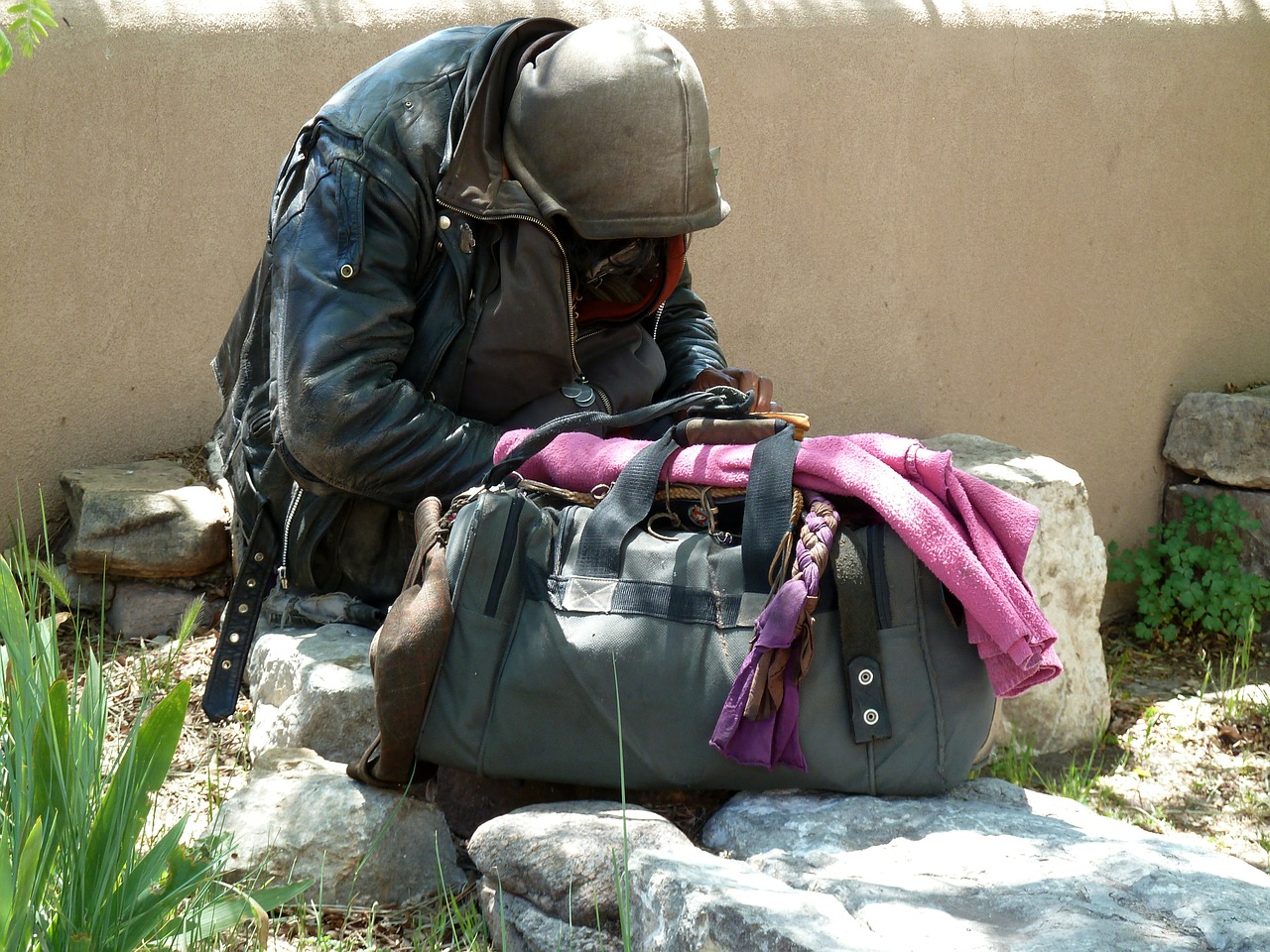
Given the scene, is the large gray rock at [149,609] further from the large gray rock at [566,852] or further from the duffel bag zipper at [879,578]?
the duffel bag zipper at [879,578]

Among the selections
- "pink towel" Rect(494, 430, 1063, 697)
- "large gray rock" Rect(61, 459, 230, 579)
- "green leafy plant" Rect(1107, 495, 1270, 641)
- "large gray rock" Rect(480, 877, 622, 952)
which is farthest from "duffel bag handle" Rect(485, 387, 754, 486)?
"green leafy plant" Rect(1107, 495, 1270, 641)

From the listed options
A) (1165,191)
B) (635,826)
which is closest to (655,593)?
(635,826)

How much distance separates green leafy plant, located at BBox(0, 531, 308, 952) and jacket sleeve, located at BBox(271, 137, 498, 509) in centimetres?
79

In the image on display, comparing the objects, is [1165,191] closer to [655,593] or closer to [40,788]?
[655,593]

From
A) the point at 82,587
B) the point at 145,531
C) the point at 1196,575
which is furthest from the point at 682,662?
the point at 1196,575

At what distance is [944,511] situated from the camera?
1877 mm

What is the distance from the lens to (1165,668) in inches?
178

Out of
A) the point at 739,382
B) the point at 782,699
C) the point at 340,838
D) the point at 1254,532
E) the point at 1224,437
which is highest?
the point at 739,382

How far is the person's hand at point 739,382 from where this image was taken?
8.63 ft

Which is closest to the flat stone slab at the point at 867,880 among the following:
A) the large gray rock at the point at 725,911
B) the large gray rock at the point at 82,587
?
the large gray rock at the point at 725,911

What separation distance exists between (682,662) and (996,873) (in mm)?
514

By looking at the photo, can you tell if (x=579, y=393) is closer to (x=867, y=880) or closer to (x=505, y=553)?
(x=505, y=553)

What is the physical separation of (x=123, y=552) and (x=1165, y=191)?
3903 mm

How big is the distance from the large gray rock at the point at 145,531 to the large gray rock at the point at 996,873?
1.72 m
